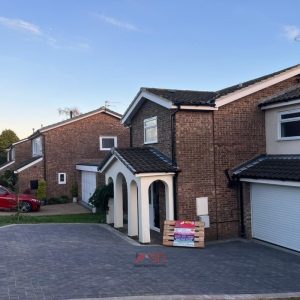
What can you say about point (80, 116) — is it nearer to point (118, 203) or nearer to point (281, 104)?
point (118, 203)

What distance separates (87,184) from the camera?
26141 millimetres

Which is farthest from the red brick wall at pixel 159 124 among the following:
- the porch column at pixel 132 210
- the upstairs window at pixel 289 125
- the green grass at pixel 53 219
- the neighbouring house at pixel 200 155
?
the green grass at pixel 53 219

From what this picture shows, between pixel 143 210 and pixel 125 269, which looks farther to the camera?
pixel 143 210

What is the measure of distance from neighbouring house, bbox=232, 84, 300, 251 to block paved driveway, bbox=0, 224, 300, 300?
75 centimetres

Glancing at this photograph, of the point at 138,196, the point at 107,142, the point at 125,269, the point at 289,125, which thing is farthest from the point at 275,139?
the point at 107,142

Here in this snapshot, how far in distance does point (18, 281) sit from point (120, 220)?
883 centimetres

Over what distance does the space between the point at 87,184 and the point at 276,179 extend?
50.5 feet

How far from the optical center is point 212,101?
14938mm

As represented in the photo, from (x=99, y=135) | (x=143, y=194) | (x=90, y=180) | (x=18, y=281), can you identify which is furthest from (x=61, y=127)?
(x=18, y=281)

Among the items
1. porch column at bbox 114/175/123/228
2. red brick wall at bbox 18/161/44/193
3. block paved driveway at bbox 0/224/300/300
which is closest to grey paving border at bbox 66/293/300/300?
block paved driveway at bbox 0/224/300/300

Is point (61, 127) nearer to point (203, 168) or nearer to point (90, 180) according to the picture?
point (90, 180)

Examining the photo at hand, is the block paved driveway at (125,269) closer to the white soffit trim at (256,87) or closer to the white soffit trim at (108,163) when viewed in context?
the white soffit trim at (108,163)

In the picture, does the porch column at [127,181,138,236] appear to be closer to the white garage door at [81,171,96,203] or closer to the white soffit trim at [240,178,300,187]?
the white soffit trim at [240,178,300,187]

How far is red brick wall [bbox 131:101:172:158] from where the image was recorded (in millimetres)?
15370
